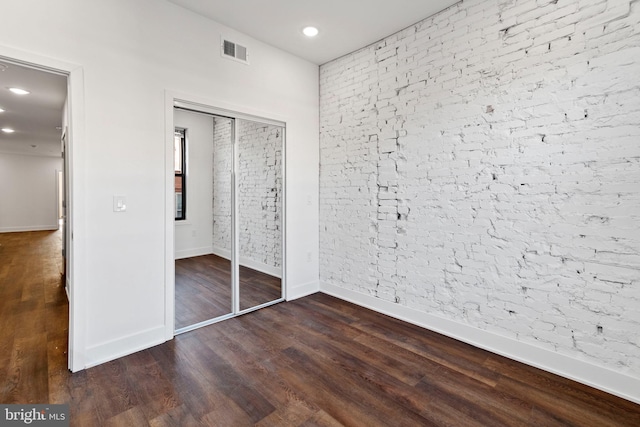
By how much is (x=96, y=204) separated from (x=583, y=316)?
3662 mm

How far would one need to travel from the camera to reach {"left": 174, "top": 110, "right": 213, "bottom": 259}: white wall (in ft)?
10.4

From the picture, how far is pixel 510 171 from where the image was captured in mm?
2447

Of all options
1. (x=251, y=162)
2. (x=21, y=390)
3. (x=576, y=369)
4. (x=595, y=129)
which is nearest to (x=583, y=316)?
(x=576, y=369)

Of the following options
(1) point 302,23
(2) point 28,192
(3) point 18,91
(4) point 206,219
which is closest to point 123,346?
(4) point 206,219

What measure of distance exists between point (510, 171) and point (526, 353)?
1444 millimetres

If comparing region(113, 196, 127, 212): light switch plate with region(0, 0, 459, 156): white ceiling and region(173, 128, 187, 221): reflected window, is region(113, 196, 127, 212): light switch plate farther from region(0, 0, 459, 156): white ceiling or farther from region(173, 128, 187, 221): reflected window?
region(0, 0, 459, 156): white ceiling

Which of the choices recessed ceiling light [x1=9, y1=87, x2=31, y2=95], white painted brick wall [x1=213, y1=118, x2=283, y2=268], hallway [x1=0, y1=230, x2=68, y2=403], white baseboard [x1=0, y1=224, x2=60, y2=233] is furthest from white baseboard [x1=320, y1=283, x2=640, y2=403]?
white baseboard [x1=0, y1=224, x2=60, y2=233]

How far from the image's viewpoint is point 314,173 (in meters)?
4.01

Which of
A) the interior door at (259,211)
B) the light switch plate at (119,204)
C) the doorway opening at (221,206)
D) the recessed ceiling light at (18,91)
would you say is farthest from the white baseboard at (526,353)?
the recessed ceiling light at (18,91)

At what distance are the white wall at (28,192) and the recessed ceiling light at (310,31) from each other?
1189cm

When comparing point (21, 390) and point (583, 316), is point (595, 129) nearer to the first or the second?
point (583, 316)

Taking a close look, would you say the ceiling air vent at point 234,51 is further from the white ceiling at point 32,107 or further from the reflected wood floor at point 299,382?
the reflected wood floor at point 299,382

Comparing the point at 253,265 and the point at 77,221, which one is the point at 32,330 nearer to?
the point at 77,221

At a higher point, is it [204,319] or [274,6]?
[274,6]
